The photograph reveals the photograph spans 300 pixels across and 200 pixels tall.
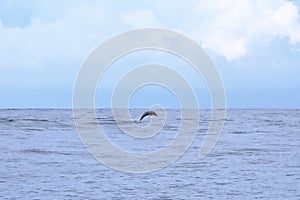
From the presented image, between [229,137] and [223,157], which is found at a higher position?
[229,137]

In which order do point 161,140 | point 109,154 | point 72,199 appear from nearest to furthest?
point 72,199
point 109,154
point 161,140

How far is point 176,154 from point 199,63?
56.4 feet

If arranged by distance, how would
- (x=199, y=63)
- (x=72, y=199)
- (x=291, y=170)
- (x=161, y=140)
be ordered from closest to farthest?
1. (x=199, y=63)
2. (x=72, y=199)
3. (x=291, y=170)
4. (x=161, y=140)

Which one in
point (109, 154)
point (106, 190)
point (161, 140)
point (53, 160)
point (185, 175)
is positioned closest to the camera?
point (106, 190)

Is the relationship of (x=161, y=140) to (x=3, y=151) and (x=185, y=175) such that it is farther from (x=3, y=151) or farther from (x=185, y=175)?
(x=185, y=175)

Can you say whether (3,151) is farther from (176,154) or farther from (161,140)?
(161,140)

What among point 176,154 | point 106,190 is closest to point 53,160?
point 176,154

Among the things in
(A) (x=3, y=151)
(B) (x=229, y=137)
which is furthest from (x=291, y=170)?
(B) (x=229, y=137)

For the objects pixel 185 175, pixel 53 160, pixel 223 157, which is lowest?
pixel 185 175

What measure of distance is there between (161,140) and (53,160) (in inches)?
603

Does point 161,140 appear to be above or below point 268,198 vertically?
above

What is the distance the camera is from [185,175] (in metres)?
26.2

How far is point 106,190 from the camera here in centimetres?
2261

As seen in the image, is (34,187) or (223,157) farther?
(223,157)
